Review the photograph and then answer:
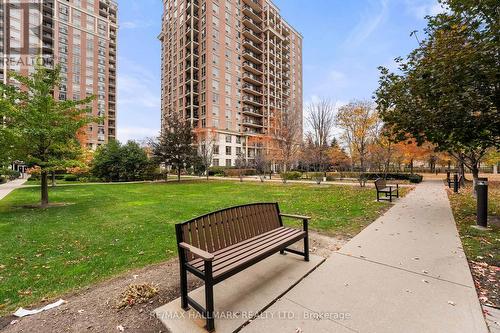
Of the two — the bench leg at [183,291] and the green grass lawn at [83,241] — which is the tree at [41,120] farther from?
the bench leg at [183,291]

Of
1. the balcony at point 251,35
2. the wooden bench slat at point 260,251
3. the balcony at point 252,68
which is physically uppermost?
the balcony at point 251,35

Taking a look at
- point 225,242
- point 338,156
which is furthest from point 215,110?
point 225,242

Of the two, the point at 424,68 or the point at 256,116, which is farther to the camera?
the point at 256,116

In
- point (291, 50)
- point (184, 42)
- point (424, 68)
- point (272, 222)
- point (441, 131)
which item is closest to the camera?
point (272, 222)

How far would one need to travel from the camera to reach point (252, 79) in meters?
60.3

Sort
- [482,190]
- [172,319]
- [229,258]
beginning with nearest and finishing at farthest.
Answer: [172,319]
[229,258]
[482,190]

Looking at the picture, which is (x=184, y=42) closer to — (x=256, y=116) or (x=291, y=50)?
(x=256, y=116)

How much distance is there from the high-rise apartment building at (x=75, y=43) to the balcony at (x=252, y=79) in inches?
1459

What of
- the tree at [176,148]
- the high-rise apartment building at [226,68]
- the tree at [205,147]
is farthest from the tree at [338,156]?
the tree at [176,148]

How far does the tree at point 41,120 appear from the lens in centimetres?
984

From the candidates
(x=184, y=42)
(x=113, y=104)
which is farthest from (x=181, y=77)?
(x=113, y=104)

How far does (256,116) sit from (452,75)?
57.5 meters

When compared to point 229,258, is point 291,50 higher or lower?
higher

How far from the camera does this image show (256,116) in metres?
63.0
